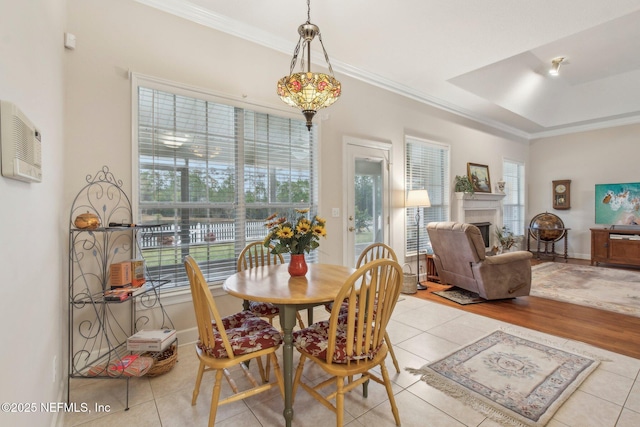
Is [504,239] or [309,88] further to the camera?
[504,239]

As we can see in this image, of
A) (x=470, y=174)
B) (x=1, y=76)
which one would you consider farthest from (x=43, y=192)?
(x=470, y=174)

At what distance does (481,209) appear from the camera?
6090 mm

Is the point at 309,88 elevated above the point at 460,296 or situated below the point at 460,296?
above

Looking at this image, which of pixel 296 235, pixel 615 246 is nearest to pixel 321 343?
pixel 296 235

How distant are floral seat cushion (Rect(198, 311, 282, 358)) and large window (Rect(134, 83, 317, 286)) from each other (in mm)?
1046

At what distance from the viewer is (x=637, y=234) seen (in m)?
5.62

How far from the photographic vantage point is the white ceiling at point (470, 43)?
2.78m

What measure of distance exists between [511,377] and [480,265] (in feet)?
5.81

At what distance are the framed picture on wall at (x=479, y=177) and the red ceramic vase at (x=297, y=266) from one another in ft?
16.0

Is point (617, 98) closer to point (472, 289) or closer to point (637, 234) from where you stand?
point (637, 234)

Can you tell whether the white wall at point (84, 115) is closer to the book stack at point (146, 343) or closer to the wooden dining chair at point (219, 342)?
the book stack at point (146, 343)

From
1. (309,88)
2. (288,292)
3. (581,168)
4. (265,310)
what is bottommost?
(265,310)

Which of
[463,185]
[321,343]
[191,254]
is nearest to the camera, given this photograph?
[321,343]

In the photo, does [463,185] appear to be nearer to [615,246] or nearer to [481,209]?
[481,209]
